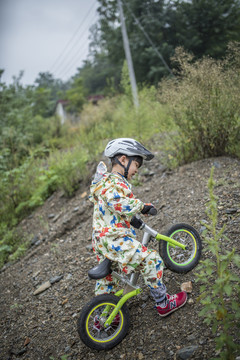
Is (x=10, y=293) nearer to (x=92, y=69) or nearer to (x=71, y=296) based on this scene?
(x=71, y=296)

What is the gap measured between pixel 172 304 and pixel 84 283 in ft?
4.45

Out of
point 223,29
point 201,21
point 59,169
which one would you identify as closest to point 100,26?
point 201,21

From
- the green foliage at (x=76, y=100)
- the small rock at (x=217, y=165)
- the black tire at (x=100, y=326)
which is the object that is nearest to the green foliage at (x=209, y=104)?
the small rock at (x=217, y=165)

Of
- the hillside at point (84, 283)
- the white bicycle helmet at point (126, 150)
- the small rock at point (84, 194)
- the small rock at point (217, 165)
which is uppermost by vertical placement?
the white bicycle helmet at point (126, 150)

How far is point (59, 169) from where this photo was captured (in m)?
6.29

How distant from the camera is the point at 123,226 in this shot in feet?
7.70

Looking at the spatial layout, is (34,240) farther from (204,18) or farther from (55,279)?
(204,18)

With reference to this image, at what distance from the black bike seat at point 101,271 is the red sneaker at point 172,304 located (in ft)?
1.93

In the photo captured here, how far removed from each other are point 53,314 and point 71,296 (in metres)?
0.27

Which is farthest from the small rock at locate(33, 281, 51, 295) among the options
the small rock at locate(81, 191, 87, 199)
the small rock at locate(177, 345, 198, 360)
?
the small rock at locate(81, 191, 87, 199)

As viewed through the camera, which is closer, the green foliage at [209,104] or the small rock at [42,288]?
the small rock at [42,288]

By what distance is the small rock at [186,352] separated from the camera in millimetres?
1915

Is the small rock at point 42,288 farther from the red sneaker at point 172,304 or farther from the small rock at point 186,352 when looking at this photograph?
the small rock at point 186,352

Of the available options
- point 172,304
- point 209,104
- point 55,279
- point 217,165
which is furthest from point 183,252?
point 209,104
